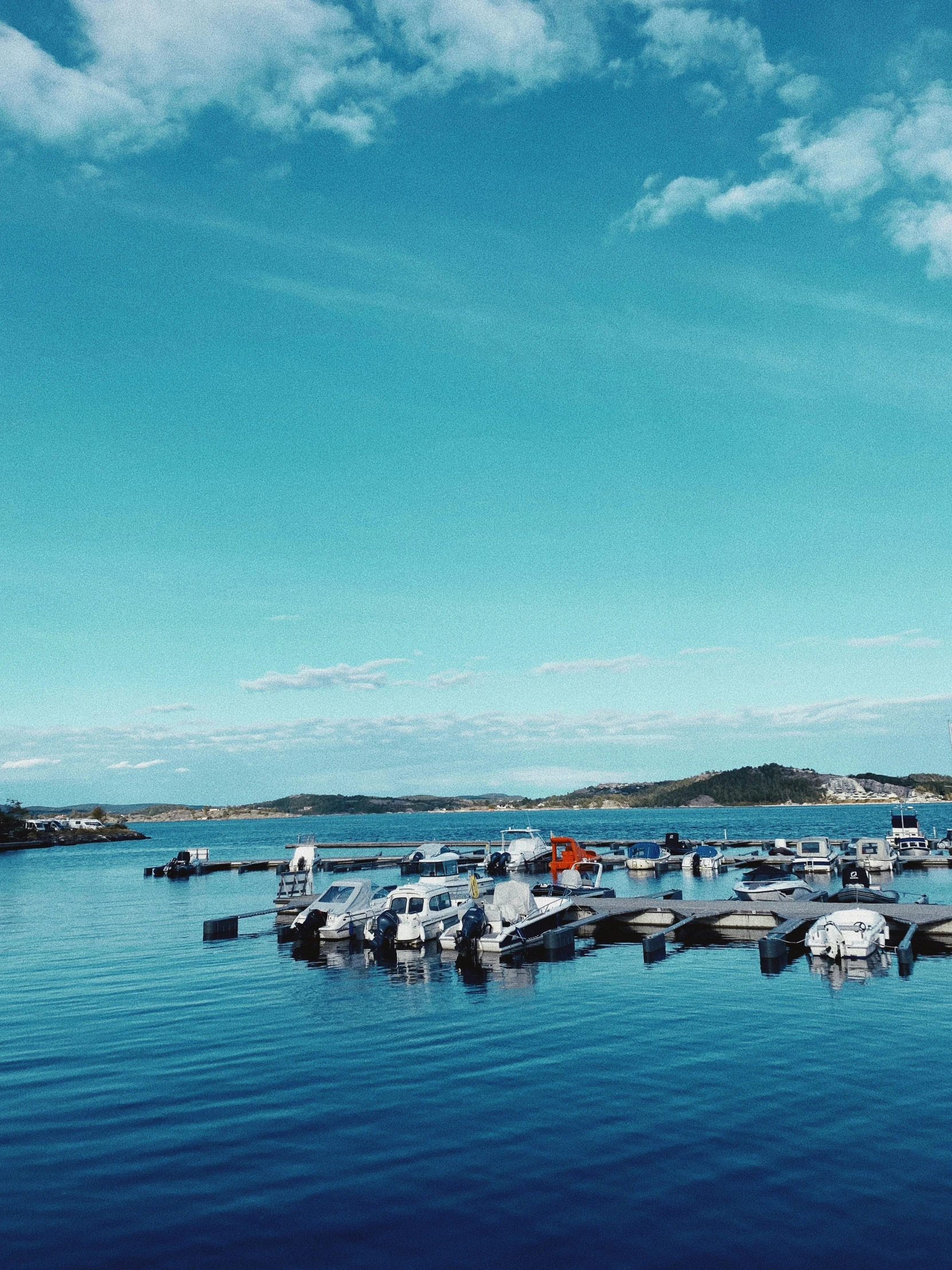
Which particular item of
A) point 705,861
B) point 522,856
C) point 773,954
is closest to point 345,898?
point 773,954

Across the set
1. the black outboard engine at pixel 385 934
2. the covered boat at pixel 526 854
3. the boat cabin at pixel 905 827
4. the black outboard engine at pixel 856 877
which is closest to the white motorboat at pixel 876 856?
the boat cabin at pixel 905 827

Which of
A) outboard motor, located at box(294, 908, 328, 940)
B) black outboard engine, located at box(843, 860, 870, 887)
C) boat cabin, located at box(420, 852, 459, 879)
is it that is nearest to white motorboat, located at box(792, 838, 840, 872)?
black outboard engine, located at box(843, 860, 870, 887)

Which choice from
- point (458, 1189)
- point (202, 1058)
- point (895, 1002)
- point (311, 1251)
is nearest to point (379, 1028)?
point (202, 1058)

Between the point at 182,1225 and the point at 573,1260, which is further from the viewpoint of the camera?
the point at 182,1225

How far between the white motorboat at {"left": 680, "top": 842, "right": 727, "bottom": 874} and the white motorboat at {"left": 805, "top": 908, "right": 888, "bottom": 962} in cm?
4735

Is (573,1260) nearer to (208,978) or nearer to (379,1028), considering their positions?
(379,1028)

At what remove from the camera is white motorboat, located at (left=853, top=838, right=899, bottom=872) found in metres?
80.8

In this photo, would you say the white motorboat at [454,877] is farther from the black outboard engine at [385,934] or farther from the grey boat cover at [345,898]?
the black outboard engine at [385,934]

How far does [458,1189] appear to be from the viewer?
1606 cm

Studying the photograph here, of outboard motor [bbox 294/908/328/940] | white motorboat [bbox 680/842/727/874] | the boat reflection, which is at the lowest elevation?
white motorboat [bbox 680/842/727/874]

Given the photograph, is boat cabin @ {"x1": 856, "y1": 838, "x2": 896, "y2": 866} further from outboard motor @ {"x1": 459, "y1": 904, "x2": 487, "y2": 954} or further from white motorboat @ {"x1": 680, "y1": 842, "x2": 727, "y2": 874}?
outboard motor @ {"x1": 459, "y1": 904, "x2": 487, "y2": 954}

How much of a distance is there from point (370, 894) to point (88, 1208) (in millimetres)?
32409

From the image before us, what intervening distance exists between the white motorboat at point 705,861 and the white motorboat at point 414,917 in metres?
45.2

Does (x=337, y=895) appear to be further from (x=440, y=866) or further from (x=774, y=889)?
(x=440, y=866)
